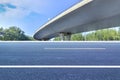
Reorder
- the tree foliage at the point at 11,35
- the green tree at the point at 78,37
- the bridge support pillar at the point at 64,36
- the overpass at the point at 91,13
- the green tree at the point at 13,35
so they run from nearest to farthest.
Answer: the overpass at the point at 91,13, the bridge support pillar at the point at 64,36, the tree foliage at the point at 11,35, the green tree at the point at 13,35, the green tree at the point at 78,37

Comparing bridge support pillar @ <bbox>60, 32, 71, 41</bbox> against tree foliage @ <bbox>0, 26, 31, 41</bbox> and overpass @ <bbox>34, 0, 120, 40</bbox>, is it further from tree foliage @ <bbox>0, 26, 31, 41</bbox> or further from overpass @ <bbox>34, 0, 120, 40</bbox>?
overpass @ <bbox>34, 0, 120, 40</bbox>

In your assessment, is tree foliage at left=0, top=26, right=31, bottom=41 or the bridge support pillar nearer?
the bridge support pillar

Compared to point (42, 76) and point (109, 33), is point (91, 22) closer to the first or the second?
point (109, 33)

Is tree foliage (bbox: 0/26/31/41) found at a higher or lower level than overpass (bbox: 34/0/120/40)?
lower

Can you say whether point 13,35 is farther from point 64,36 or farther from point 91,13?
point 91,13

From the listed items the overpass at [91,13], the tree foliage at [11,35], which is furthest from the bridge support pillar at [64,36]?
the overpass at [91,13]

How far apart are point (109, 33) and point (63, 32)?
58.6 ft

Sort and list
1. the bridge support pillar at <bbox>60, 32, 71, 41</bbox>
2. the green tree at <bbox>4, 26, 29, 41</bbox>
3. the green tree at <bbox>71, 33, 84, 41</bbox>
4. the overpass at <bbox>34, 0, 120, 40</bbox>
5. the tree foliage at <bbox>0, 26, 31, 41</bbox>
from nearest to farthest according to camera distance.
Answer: the overpass at <bbox>34, 0, 120, 40</bbox> → the bridge support pillar at <bbox>60, 32, 71, 41</bbox> → the tree foliage at <bbox>0, 26, 31, 41</bbox> → the green tree at <bbox>4, 26, 29, 41</bbox> → the green tree at <bbox>71, 33, 84, 41</bbox>

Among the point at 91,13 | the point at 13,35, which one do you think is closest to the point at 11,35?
the point at 13,35

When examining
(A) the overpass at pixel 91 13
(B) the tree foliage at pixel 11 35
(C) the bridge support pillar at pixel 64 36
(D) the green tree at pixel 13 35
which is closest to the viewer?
(A) the overpass at pixel 91 13

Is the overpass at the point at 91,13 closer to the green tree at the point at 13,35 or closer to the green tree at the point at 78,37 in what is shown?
the green tree at the point at 13,35

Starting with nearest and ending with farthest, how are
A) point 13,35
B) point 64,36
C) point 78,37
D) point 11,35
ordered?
point 64,36 → point 11,35 → point 13,35 → point 78,37

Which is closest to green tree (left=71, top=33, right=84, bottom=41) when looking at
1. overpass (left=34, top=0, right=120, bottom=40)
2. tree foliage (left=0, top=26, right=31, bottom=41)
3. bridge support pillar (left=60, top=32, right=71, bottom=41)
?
bridge support pillar (left=60, top=32, right=71, bottom=41)

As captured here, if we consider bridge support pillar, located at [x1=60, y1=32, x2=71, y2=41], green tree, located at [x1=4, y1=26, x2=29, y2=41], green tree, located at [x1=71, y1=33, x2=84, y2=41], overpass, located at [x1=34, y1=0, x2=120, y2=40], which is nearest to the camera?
overpass, located at [x1=34, y1=0, x2=120, y2=40]
